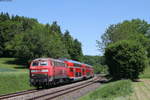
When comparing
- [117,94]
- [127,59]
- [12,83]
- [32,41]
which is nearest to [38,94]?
[117,94]

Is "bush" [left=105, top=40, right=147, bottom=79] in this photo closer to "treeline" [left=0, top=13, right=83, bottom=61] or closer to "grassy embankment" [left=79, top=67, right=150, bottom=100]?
"grassy embankment" [left=79, top=67, right=150, bottom=100]

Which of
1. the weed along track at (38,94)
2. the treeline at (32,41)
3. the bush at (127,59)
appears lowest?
the weed along track at (38,94)

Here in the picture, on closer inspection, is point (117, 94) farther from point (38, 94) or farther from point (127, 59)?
point (127, 59)

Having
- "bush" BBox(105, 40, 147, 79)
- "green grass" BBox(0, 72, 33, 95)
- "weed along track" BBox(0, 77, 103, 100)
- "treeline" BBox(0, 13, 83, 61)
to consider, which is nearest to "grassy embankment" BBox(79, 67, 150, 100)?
"weed along track" BBox(0, 77, 103, 100)

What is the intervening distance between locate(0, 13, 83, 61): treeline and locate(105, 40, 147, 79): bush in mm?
38972

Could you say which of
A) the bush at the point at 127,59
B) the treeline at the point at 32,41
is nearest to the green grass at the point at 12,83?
the bush at the point at 127,59

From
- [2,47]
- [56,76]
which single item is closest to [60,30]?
[2,47]

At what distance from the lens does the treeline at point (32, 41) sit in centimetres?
8221

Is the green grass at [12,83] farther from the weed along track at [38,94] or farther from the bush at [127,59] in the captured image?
the bush at [127,59]

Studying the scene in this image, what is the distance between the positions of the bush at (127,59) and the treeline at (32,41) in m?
39.0

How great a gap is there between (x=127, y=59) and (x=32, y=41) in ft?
142

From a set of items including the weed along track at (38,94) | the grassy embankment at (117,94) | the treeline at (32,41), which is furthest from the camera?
the treeline at (32,41)

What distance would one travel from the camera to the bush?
44.3 metres

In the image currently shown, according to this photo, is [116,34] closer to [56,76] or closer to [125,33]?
[125,33]
